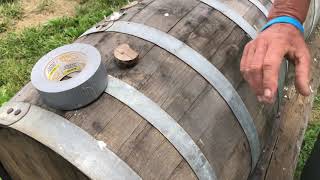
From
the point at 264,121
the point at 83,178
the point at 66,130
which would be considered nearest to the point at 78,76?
the point at 66,130

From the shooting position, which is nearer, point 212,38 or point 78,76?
point 78,76

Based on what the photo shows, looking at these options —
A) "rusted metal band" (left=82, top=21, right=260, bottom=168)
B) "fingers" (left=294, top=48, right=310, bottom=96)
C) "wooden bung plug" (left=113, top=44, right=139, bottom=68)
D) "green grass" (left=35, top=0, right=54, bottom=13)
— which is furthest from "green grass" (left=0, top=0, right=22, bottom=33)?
"fingers" (left=294, top=48, right=310, bottom=96)

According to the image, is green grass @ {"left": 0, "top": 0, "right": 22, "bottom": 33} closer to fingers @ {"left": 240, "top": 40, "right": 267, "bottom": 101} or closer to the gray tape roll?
the gray tape roll

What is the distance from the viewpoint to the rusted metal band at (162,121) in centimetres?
213

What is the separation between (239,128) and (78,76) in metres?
1.02

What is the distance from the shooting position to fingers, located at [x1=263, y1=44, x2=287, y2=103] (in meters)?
1.81

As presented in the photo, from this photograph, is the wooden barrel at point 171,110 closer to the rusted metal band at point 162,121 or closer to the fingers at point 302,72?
the rusted metal band at point 162,121

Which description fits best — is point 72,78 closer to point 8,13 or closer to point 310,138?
point 310,138

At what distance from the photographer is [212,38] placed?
2.63 m

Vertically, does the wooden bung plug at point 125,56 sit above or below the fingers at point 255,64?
below

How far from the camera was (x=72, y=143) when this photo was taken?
1992 millimetres

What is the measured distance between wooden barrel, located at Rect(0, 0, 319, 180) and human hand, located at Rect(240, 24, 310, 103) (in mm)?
481

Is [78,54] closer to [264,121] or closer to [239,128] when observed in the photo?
[239,128]

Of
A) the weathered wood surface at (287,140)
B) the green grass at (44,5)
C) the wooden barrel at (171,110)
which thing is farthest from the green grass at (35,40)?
the weathered wood surface at (287,140)
